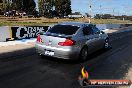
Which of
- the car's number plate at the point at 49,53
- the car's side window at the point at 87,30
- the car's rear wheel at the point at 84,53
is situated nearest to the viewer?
the car's number plate at the point at 49,53

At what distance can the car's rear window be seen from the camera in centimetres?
1064

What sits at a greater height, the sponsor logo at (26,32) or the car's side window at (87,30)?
the car's side window at (87,30)

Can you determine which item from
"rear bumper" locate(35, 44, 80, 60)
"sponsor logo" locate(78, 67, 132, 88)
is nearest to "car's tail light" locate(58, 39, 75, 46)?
"rear bumper" locate(35, 44, 80, 60)

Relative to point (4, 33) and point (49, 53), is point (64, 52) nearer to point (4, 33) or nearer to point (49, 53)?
point (49, 53)

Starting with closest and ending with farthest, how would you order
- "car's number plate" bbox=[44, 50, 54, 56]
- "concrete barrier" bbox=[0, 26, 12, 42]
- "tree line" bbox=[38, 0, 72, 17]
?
1. "car's number plate" bbox=[44, 50, 54, 56]
2. "concrete barrier" bbox=[0, 26, 12, 42]
3. "tree line" bbox=[38, 0, 72, 17]

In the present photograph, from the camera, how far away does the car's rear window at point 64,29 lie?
34.9 ft

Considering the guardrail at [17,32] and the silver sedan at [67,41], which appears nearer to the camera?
the silver sedan at [67,41]

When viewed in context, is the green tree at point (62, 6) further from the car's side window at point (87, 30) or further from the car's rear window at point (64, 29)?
the car's rear window at point (64, 29)

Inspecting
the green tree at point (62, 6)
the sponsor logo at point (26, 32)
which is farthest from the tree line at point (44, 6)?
the sponsor logo at point (26, 32)

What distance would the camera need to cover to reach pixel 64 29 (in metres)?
10.9

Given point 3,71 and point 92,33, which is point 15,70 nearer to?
point 3,71

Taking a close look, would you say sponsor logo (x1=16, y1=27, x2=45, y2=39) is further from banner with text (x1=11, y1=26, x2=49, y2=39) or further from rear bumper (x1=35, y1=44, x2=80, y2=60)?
rear bumper (x1=35, y1=44, x2=80, y2=60)

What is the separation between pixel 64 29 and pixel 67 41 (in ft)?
3.45

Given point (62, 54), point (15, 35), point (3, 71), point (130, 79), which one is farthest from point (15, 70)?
point (15, 35)
